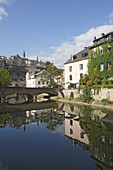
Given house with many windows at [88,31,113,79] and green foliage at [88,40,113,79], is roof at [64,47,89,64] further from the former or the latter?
green foliage at [88,40,113,79]

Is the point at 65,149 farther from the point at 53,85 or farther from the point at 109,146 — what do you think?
the point at 53,85

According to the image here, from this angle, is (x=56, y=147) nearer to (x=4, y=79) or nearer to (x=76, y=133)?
(x=76, y=133)

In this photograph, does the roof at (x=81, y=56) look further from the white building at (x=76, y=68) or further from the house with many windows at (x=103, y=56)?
the house with many windows at (x=103, y=56)

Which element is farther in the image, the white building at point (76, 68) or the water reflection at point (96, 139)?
the white building at point (76, 68)

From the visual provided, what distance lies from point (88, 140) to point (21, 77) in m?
97.1

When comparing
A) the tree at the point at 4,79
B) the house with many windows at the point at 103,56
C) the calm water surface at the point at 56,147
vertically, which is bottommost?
the calm water surface at the point at 56,147

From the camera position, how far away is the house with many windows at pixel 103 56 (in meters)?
30.2

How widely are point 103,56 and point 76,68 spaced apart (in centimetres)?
1014

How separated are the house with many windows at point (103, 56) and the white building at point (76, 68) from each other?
3176 millimetres

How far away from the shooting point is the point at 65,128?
14695 millimetres

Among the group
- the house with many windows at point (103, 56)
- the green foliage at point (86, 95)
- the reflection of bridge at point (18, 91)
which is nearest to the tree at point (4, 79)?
the reflection of bridge at point (18, 91)

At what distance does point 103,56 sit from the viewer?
31.6 metres

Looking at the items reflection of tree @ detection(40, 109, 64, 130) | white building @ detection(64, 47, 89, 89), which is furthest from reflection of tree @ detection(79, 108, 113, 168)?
white building @ detection(64, 47, 89, 89)

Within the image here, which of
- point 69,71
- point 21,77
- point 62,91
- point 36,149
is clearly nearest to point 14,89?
point 62,91
